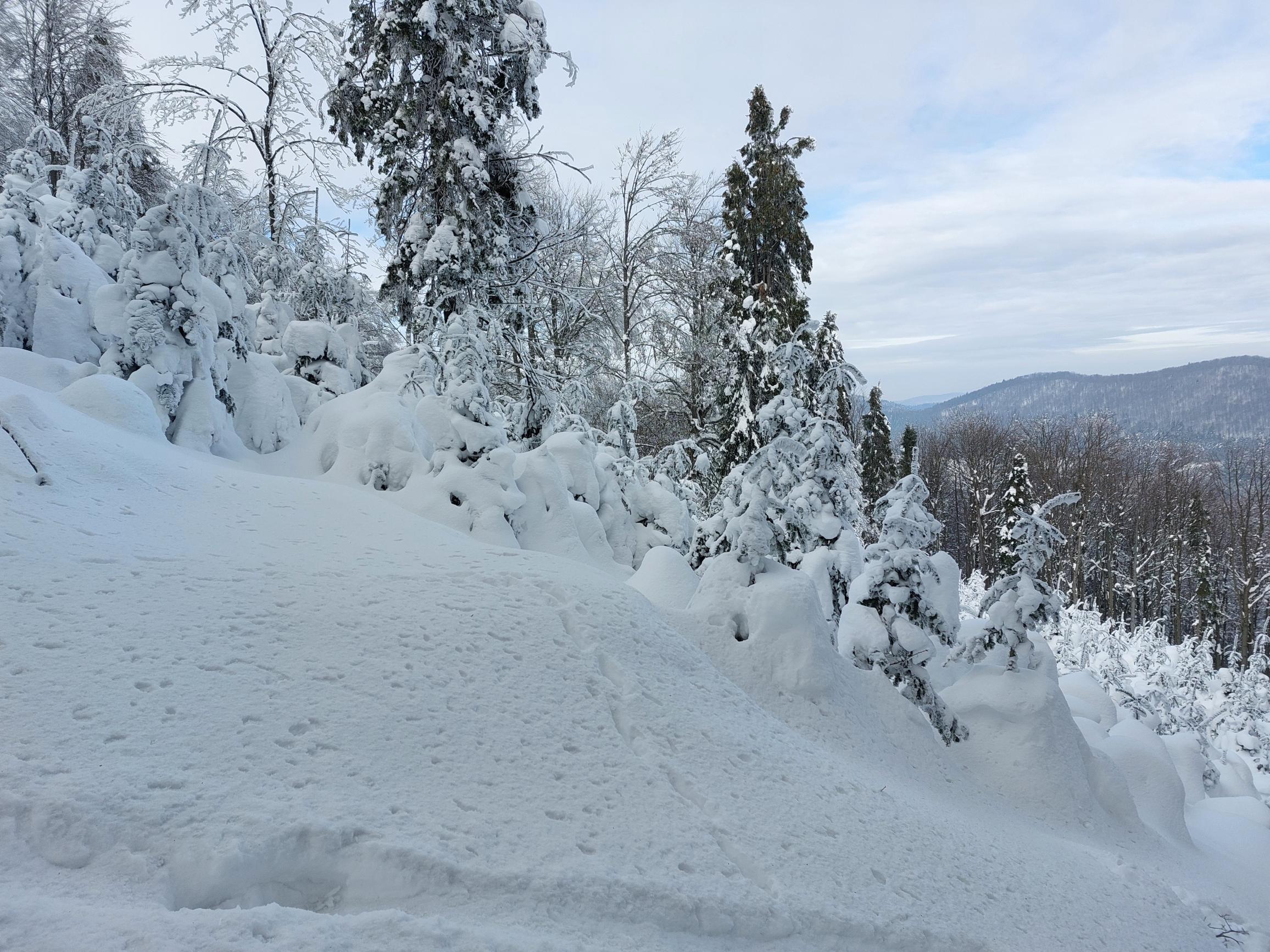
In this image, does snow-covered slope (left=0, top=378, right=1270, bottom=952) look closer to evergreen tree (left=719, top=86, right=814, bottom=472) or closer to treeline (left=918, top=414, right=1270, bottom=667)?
evergreen tree (left=719, top=86, right=814, bottom=472)

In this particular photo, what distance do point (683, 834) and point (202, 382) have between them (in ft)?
24.2

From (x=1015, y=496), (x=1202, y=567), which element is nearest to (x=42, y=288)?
(x=1015, y=496)

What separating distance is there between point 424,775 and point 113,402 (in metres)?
5.52

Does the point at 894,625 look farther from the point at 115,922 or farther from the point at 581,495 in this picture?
the point at 115,922

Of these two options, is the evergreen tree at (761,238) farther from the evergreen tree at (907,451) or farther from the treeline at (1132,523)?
the evergreen tree at (907,451)

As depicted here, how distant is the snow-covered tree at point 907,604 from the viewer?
19.1ft

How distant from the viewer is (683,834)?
116 inches

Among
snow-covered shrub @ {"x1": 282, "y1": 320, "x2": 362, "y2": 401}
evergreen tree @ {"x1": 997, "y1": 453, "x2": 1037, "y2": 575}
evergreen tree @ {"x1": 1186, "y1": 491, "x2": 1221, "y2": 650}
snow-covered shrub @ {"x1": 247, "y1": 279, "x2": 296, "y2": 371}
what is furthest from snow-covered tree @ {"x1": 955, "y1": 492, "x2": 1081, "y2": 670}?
evergreen tree @ {"x1": 1186, "y1": 491, "x2": 1221, "y2": 650}

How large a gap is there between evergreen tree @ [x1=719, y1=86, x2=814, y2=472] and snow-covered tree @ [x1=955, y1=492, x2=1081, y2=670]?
1016 cm

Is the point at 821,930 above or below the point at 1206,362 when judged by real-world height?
below

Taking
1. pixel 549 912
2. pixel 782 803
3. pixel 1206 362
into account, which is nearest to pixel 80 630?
pixel 549 912

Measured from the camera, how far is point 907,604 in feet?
19.8

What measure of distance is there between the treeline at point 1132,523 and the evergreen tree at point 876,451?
380cm

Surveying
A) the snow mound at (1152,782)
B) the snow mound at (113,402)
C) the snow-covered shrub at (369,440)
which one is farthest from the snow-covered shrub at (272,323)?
the snow mound at (1152,782)
